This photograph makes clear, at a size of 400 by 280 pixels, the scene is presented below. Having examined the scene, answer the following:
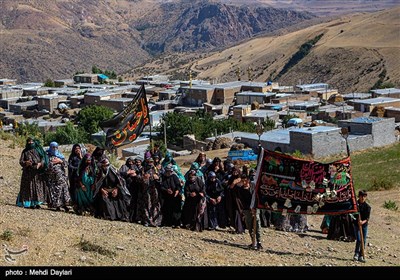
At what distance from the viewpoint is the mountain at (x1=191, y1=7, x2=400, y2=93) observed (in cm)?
7025

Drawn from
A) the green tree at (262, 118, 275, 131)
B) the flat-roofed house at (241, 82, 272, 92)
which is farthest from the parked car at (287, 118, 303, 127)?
the flat-roofed house at (241, 82, 272, 92)

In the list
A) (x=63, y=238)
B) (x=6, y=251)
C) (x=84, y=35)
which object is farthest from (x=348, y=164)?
(x=84, y=35)

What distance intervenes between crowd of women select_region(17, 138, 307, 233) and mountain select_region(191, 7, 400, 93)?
54373 millimetres

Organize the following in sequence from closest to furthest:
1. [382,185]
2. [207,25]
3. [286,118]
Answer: [382,185] → [286,118] → [207,25]

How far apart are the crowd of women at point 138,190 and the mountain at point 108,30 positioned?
96.0 metres

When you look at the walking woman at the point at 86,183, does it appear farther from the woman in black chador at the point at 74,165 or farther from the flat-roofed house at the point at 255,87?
the flat-roofed house at the point at 255,87

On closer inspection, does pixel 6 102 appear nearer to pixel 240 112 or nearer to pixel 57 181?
pixel 240 112

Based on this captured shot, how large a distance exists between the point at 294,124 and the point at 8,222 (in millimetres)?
30033

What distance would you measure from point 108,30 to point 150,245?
481 ft

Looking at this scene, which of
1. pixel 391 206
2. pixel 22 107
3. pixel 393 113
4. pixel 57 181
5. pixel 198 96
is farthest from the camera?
pixel 22 107

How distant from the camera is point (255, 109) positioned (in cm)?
4522

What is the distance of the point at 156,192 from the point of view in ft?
34.0

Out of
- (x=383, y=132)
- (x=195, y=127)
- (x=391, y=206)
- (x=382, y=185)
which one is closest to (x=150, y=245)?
(x=391, y=206)
